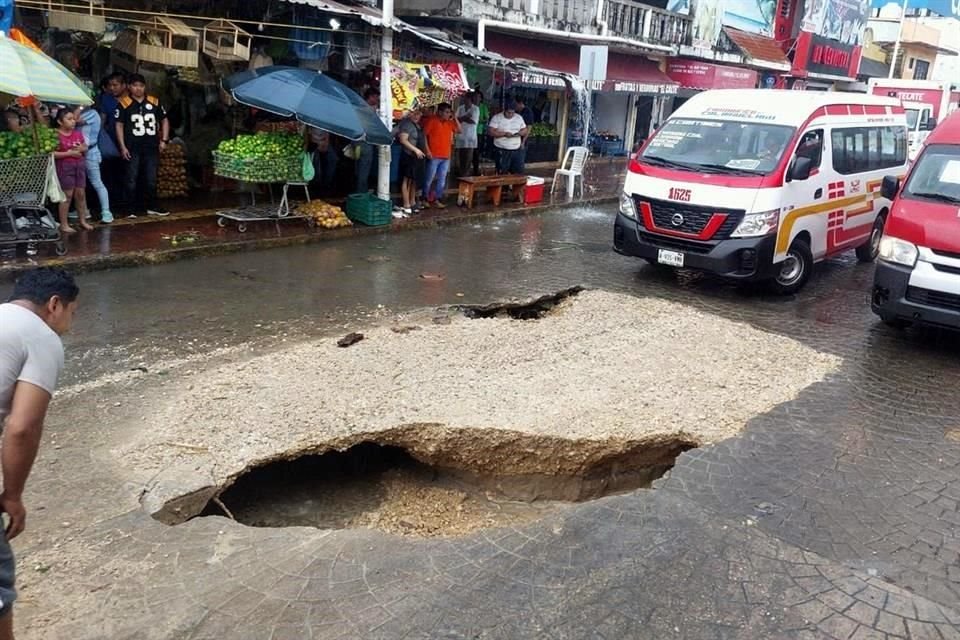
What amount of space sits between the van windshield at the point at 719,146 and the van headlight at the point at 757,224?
A: 0.49 meters

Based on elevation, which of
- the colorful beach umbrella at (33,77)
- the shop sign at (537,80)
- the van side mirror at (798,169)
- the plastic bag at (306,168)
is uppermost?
the shop sign at (537,80)

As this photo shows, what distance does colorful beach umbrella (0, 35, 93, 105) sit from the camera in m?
7.20

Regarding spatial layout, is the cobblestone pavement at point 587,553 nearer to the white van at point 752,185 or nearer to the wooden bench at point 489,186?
the white van at point 752,185

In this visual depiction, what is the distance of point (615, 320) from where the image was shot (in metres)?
7.75

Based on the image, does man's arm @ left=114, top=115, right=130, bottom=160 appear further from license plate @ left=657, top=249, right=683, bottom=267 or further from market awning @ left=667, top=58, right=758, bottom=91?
market awning @ left=667, top=58, right=758, bottom=91

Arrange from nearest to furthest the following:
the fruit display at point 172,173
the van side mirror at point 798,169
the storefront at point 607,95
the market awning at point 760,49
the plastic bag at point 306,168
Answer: the van side mirror at point 798,169, the plastic bag at point 306,168, the fruit display at point 172,173, the storefront at point 607,95, the market awning at point 760,49

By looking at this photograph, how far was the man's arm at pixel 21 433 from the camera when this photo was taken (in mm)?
2512

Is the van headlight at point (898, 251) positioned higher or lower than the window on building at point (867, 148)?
Answer: lower

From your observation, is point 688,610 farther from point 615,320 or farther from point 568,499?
point 615,320

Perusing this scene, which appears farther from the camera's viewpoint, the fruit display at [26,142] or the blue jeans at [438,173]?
the blue jeans at [438,173]

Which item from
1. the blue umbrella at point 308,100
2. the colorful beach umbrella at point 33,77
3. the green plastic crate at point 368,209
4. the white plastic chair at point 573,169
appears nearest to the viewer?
the colorful beach umbrella at point 33,77

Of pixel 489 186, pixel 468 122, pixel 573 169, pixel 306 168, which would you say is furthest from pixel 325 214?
pixel 573 169

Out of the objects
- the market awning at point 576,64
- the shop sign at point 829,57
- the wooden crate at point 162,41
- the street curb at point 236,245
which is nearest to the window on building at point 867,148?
the street curb at point 236,245

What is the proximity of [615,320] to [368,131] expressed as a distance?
→ 4417mm
